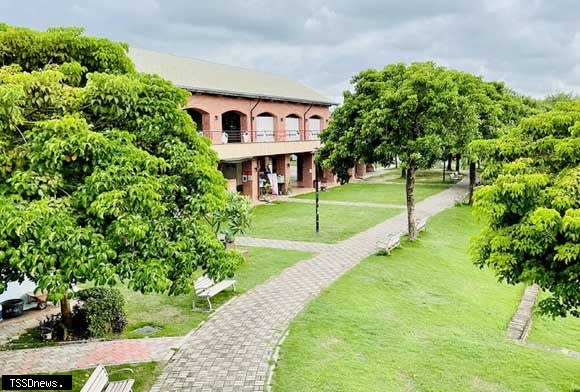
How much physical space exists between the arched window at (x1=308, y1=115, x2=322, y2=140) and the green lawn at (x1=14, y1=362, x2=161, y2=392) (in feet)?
102

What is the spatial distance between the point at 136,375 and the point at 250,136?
926 inches


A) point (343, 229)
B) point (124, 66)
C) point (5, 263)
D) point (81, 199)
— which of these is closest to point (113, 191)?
point (81, 199)

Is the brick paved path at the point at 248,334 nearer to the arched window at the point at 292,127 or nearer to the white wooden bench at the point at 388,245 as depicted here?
the white wooden bench at the point at 388,245

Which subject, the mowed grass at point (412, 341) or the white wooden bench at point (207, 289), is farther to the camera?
the white wooden bench at point (207, 289)

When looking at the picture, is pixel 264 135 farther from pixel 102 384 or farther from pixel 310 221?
pixel 102 384

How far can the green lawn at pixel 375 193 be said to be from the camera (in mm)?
33969

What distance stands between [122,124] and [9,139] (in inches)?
57.9

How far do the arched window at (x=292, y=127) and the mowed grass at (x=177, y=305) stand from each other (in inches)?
809

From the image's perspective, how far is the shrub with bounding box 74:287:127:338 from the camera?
1104 cm

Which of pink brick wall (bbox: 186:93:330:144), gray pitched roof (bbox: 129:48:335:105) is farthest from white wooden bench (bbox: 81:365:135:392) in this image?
gray pitched roof (bbox: 129:48:335:105)

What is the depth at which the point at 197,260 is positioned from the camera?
7.06 meters

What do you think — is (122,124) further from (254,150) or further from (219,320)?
(254,150)

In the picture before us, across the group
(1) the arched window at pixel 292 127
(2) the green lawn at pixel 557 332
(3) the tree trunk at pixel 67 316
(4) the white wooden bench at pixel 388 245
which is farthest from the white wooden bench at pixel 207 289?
(1) the arched window at pixel 292 127

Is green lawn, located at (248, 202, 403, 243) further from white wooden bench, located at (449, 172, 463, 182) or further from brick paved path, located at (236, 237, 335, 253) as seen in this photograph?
white wooden bench, located at (449, 172, 463, 182)
